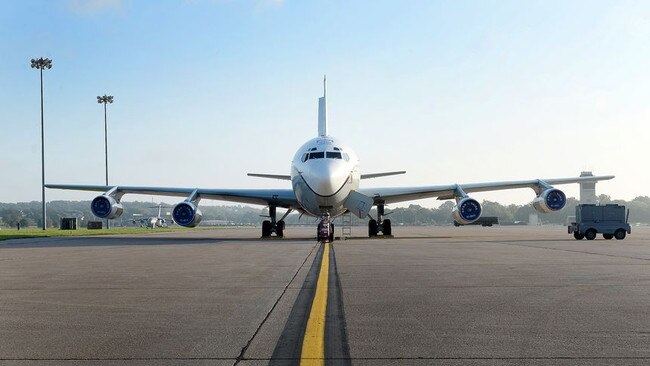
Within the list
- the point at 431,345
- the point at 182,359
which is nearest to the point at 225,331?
the point at 182,359

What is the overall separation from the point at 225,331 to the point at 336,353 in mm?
1487

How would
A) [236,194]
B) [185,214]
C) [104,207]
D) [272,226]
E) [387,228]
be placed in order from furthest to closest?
[387,228], [272,226], [236,194], [104,207], [185,214]

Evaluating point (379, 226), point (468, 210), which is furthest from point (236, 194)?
point (468, 210)

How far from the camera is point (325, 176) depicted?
Answer: 28.8 m

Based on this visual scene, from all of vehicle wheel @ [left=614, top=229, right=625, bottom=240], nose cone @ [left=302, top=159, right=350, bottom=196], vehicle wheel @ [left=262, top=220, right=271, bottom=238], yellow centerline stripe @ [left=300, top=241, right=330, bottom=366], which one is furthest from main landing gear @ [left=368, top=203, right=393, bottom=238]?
yellow centerline stripe @ [left=300, top=241, right=330, bottom=366]

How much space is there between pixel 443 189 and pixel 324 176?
8.18 m

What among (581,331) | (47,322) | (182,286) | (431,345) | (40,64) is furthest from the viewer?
(40,64)

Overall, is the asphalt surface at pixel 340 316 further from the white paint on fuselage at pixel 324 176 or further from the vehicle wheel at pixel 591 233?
the vehicle wheel at pixel 591 233

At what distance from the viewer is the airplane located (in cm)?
2984

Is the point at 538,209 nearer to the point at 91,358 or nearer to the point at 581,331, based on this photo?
the point at 581,331

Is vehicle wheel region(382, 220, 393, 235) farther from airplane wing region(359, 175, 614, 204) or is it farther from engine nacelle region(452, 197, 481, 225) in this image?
engine nacelle region(452, 197, 481, 225)

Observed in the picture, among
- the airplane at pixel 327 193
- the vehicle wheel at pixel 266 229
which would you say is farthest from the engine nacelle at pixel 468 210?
the vehicle wheel at pixel 266 229

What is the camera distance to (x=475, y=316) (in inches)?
289

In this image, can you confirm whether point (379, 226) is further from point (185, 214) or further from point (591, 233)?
point (185, 214)
